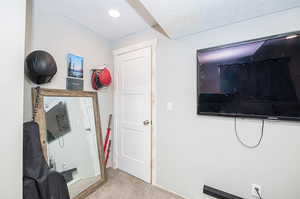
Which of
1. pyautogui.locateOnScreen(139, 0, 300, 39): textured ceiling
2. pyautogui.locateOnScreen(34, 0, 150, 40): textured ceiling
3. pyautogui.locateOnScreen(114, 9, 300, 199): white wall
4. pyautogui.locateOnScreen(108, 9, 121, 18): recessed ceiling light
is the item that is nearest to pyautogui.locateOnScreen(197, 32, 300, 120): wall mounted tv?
pyautogui.locateOnScreen(114, 9, 300, 199): white wall

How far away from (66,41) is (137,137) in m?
1.84

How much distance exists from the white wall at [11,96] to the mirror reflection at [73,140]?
72 cm

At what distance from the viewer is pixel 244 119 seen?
1411 millimetres

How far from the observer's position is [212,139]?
62.9 inches

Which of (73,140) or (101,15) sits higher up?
(101,15)

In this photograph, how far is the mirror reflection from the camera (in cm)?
170

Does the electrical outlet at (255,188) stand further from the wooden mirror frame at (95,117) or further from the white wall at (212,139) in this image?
the wooden mirror frame at (95,117)

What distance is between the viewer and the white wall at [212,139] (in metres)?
1.25

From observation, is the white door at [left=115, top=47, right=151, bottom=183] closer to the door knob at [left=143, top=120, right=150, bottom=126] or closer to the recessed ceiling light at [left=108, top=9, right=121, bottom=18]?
the door knob at [left=143, top=120, right=150, bottom=126]

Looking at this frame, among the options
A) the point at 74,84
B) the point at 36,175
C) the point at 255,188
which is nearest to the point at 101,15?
the point at 74,84

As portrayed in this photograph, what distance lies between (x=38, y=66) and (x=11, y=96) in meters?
0.57

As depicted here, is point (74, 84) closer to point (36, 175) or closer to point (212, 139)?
point (36, 175)

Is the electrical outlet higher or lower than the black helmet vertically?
lower

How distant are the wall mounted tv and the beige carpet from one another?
132 cm
